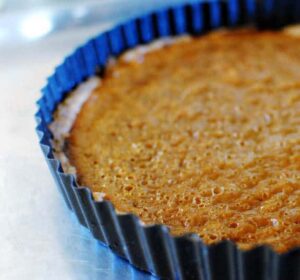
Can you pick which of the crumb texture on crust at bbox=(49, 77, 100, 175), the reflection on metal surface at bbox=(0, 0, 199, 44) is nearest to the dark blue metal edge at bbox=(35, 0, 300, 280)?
the crumb texture on crust at bbox=(49, 77, 100, 175)

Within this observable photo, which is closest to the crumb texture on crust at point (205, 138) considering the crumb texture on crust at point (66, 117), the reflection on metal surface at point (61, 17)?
the crumb texture on crust at point (66, 117)

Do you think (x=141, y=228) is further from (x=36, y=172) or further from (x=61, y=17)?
(x=61, y=17)

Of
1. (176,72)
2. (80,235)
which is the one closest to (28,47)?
(176,72)

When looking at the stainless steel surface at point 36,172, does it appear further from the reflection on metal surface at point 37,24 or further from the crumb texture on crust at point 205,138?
the crumb texture on crust at point 205,138

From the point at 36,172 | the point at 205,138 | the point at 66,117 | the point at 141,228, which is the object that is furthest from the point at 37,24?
the point at 141,228

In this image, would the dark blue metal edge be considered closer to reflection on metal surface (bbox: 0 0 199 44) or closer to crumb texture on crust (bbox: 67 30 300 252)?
crumb texture on crust (bbox: 67 30 300 252)

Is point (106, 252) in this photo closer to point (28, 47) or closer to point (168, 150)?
point (168, 150)
